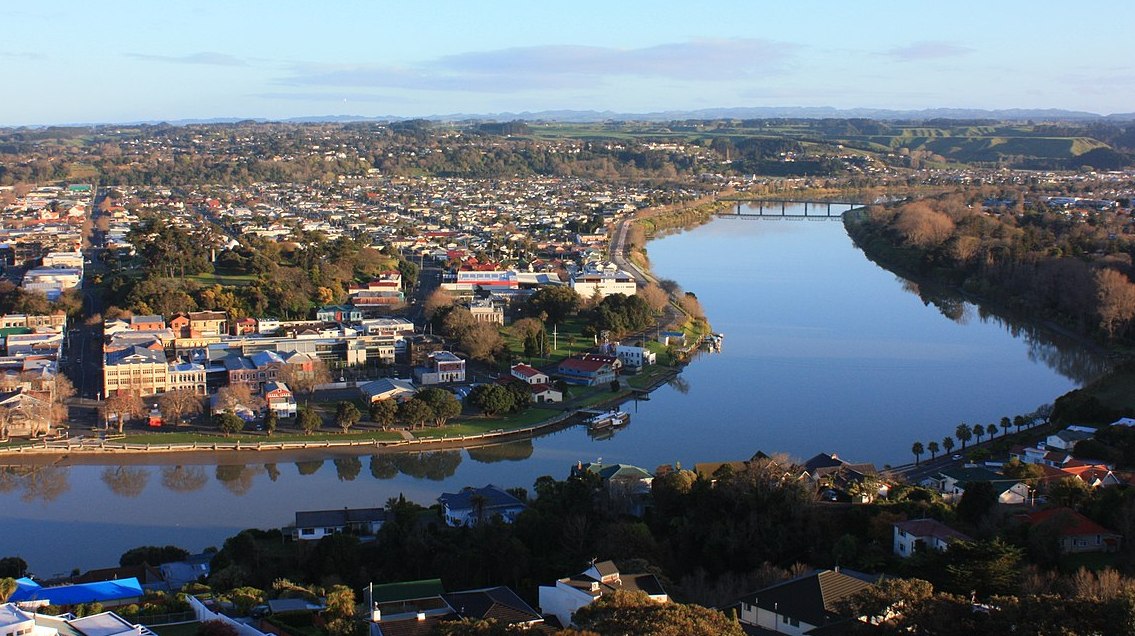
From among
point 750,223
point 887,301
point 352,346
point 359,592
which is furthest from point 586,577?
point 750,223

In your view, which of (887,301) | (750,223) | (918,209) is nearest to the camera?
(887,301)

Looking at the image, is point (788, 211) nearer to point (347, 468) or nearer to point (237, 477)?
point (347, 468)

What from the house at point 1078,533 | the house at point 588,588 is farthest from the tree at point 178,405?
the house at point 1078,533

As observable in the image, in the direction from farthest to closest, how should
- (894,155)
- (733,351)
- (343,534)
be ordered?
(894,155)
(733,351)
(343,534)

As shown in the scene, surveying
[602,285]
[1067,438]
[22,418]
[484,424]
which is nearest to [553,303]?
[602,285]

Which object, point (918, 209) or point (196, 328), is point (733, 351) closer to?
point (196, 328)

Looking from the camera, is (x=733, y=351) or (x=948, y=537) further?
(x=733, y=351)

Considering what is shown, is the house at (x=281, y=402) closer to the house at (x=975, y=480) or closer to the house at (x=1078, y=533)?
the house at (x=975, y=480)
